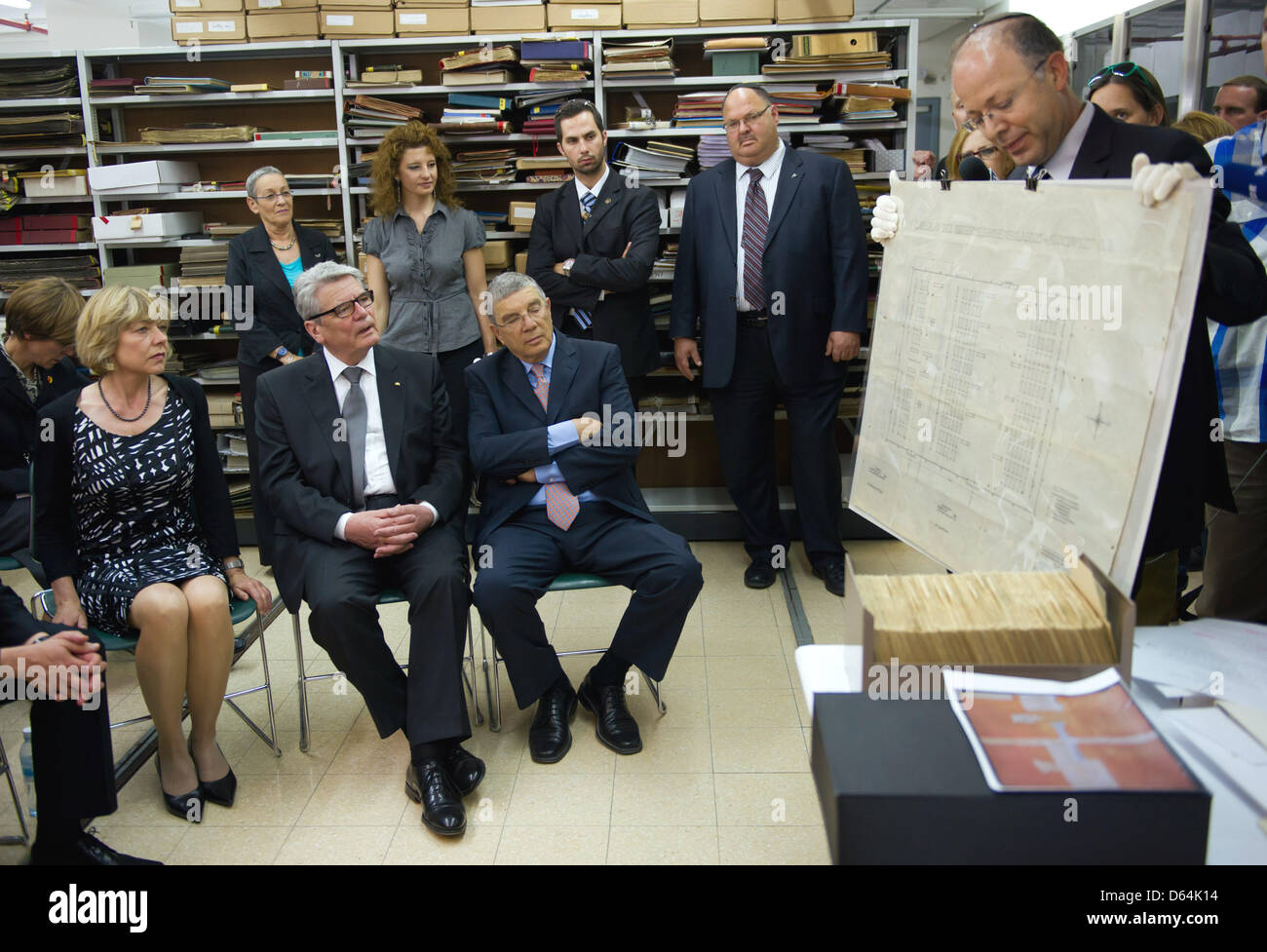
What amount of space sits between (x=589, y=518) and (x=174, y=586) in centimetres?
121

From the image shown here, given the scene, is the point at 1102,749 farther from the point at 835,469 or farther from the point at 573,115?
the point at 573,115

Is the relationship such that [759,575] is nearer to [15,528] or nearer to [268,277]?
[268,277]

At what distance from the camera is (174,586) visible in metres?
2.79

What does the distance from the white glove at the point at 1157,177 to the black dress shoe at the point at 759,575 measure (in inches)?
115

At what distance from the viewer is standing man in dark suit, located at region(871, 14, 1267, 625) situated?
1.78 m

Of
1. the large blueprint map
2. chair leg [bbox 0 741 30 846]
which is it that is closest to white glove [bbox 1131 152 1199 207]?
the large blueprint map

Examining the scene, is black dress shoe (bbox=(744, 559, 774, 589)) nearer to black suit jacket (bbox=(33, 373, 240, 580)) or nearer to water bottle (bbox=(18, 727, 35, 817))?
black suit jacket (bbox=(33, 373, 240, 580))

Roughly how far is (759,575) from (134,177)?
356 cm

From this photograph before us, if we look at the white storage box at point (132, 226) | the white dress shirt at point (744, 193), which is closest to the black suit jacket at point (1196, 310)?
the white dress shirt at point (744, 193)

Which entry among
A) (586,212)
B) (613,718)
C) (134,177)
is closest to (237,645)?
(613,718)

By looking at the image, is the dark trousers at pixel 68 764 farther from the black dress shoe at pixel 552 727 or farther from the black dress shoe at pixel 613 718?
the black dress shoe at pixel 613 718

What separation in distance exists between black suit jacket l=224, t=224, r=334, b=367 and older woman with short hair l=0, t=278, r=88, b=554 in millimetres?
983

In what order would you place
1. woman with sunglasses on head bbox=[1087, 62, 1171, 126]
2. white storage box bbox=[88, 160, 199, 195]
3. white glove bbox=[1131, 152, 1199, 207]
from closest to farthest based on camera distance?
white glove bbox=[1131, 152, 1199, 207] < woman with sunglasses on head bbox=[1087, 62, 1171, 126] < white storage box bbox=[88, 160, 199, 195]
